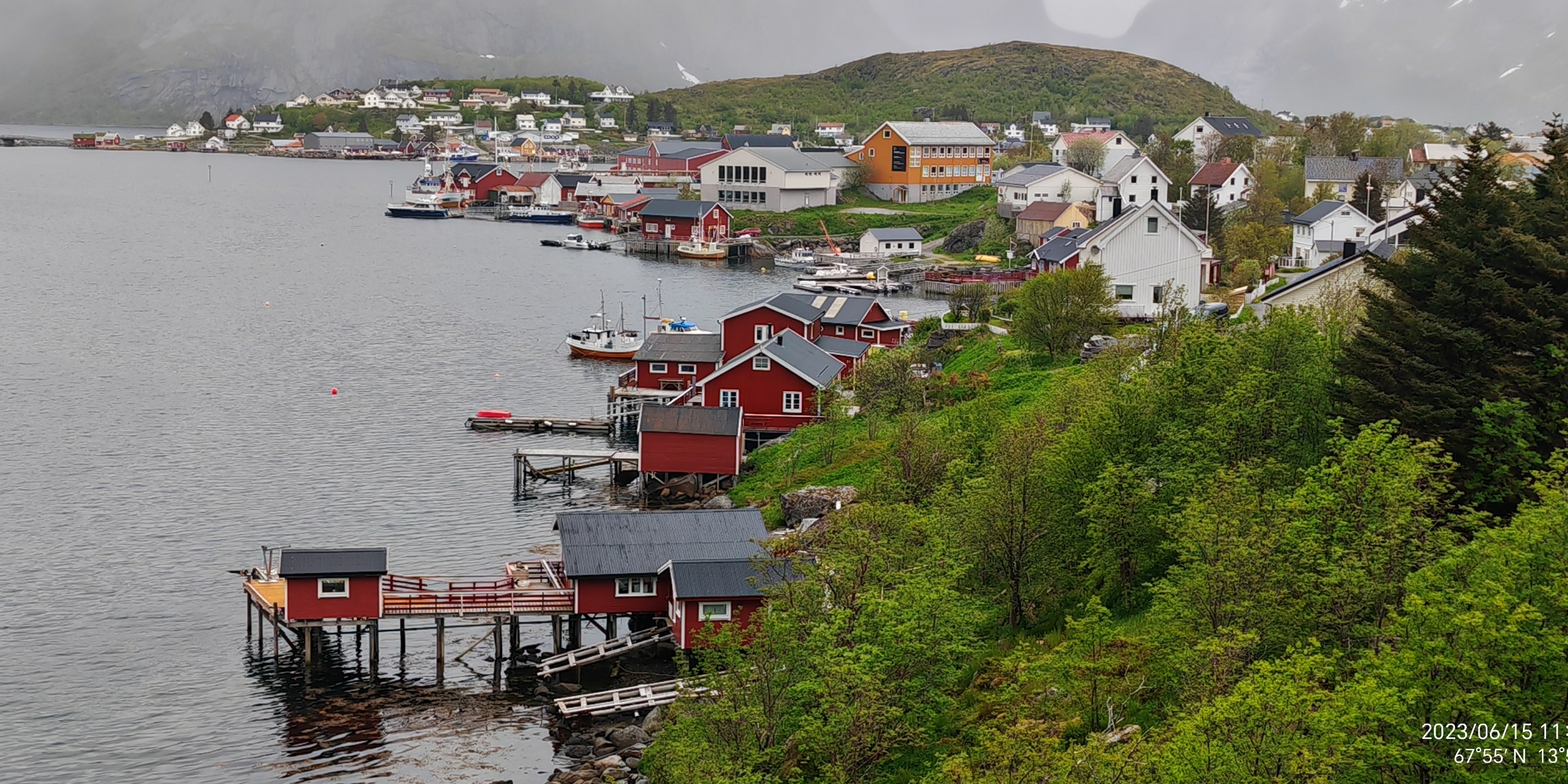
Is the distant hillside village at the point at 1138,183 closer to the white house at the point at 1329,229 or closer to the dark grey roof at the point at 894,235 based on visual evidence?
the white house at the point at 1329,229

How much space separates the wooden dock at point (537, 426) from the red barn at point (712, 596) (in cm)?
2493

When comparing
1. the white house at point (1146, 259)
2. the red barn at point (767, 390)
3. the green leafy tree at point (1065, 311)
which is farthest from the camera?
the white house at point (1146, 259)

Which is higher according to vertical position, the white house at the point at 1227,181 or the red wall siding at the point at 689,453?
the white house at the point at 1227,181

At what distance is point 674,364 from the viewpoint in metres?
62.1

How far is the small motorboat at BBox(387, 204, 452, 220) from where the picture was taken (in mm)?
157125

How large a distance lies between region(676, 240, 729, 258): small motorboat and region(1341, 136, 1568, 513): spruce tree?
95.0 meters

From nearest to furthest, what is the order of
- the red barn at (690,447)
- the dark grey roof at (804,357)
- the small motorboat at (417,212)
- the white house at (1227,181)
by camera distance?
the red barn at (690,447), the dark grey roof at (804,357), the white house at (1227,181), the small motorboat at (417,212)

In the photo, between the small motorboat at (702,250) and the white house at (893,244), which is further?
the small motorboat at (702,250)

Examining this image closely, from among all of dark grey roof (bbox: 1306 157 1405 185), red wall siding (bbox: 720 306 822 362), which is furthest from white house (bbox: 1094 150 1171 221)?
red wall siding (bbox: 720 306 822 362)

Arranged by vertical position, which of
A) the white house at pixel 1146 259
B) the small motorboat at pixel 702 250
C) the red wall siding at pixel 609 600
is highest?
the small motorboat at pixel 702 250

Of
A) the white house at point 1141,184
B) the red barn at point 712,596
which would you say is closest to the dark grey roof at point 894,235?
the white house at point 1141,184

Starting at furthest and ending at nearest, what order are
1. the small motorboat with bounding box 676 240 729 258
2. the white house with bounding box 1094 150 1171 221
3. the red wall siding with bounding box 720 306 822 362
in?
the small motorboat with bounding box 676 240 729 258, the white house with bounding box 1094 150 1171 221, the red wall siding with bounding box 720 306 822 362

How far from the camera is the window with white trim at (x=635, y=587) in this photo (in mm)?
35938

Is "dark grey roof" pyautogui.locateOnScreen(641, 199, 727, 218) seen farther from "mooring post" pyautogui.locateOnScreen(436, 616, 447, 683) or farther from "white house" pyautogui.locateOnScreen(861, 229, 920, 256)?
"mooring post" pyautogui.locateOnScreen(436, 616, 447, 683)
